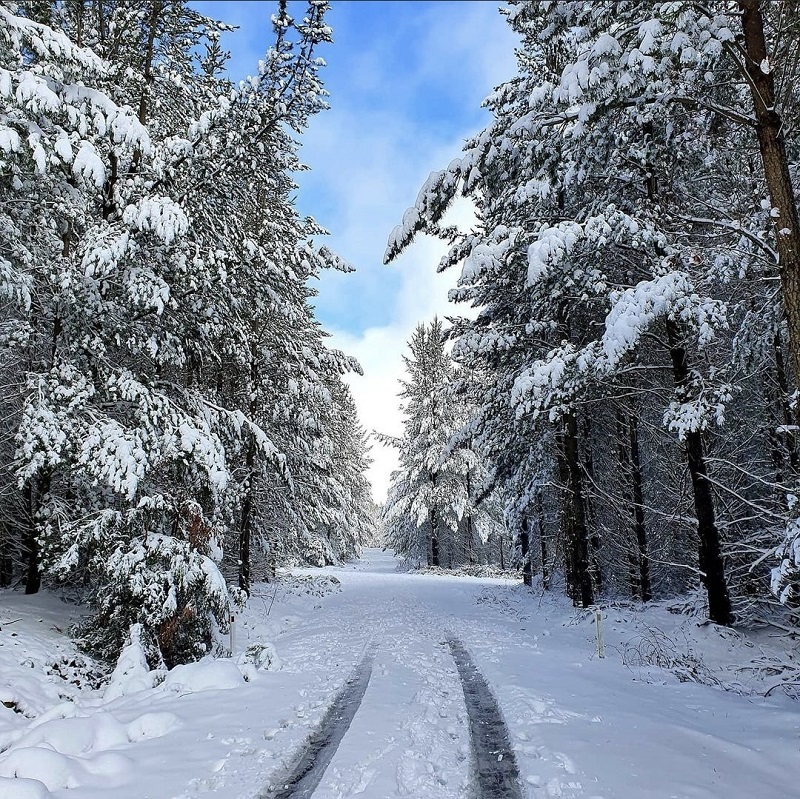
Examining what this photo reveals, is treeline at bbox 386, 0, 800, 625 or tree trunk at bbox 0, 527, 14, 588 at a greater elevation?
treeline at bbox 386, 0, 800, 625

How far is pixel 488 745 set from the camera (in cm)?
544

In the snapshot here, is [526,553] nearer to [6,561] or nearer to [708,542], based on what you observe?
[708,542]

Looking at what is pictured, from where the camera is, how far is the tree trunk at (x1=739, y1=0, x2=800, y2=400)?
5840 millimetres

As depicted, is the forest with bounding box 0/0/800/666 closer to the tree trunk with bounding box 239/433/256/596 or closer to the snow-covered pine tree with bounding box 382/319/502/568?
the tree trunk with bounding box 239/433/256/596

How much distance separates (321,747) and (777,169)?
8.33 meters

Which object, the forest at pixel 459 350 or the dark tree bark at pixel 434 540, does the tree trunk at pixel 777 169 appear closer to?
the forest at pixel 459 350

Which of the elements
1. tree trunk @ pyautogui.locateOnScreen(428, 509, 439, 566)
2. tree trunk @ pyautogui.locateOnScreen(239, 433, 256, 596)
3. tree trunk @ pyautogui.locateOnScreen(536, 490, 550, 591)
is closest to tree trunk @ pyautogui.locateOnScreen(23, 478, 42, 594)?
tree trunk @ pyautogui.locateOnScreen(239, 433, 256, 596)

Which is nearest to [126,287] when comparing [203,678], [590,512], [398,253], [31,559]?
[398,253]

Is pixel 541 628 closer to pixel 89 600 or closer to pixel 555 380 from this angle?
pixel 555 380

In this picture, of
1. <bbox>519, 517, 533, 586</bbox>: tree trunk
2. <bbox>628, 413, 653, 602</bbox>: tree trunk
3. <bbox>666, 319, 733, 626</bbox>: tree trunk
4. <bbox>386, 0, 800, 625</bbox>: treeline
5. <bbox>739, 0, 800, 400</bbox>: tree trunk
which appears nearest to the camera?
<bbox>739, 0, 800, 400</bbox>: tree trunk

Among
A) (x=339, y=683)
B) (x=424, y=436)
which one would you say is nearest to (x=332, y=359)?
(x=339, y=683)

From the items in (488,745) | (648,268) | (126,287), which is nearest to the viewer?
(488,745)

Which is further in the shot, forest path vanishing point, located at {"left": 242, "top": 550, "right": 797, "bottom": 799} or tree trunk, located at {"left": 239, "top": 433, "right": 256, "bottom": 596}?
tree trunk, located at {"left": 239, "top": 433, "right": 256, "bottom": 596}

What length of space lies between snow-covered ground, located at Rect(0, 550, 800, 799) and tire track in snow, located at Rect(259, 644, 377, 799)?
4.3 inches
